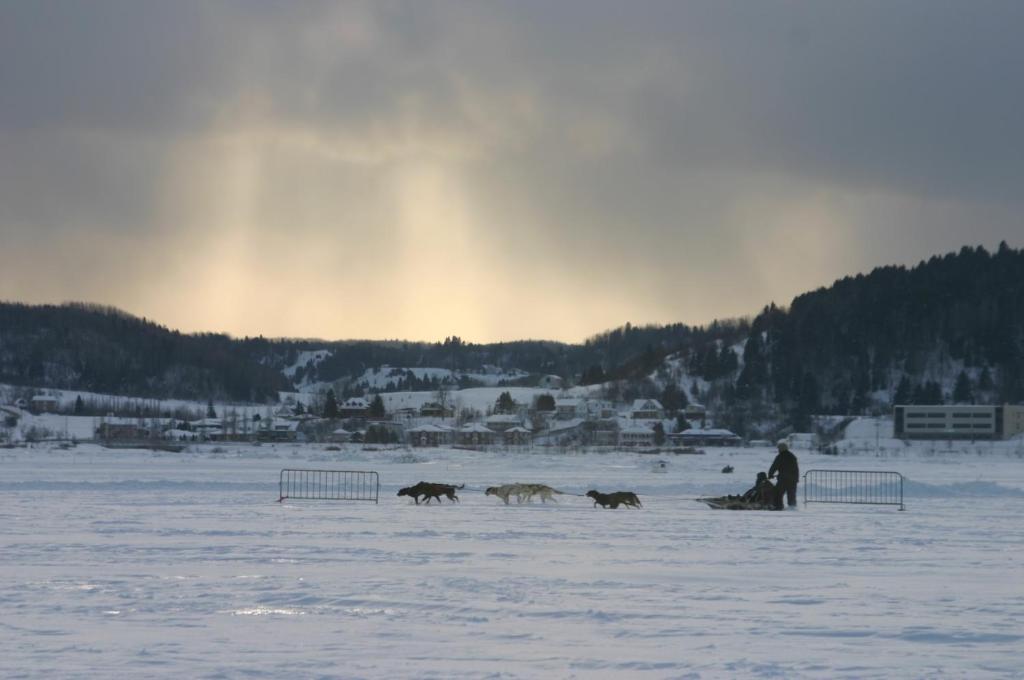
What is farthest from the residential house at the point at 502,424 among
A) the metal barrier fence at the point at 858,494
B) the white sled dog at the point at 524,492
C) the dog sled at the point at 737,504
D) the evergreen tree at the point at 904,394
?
the dog sled at the point at 737,504

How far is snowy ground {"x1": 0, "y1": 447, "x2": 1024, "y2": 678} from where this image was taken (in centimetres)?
998

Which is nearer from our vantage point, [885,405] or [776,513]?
[776,513]

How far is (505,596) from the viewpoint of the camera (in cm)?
1339

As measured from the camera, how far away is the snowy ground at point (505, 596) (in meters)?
9.98

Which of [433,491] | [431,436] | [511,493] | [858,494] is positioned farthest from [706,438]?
[433,491]

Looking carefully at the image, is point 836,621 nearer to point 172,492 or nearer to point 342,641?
point 342,641

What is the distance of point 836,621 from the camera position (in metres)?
11.9

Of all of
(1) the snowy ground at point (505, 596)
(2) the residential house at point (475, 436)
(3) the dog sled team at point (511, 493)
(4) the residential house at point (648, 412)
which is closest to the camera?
(1) the snowy ground at point (505, 596)

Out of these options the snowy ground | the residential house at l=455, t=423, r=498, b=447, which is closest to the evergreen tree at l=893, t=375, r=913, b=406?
the residential house at l=455, t=423, r=498, b=447

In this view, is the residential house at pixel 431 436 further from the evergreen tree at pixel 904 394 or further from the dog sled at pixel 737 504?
the dog sled at pixel 737 504

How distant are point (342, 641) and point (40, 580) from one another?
17.2ft

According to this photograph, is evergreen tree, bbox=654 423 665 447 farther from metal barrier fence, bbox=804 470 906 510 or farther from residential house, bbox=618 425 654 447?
metal barrier fence, bbox=804 470 906 510

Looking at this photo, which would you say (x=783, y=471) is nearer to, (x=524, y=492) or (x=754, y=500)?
(x=754, y=500)

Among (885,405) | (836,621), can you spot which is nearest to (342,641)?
(836,621)
